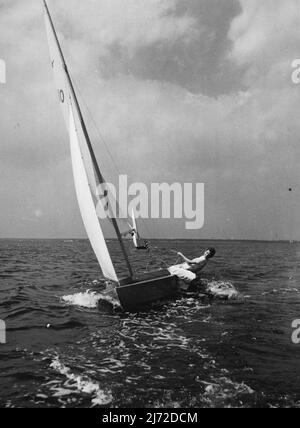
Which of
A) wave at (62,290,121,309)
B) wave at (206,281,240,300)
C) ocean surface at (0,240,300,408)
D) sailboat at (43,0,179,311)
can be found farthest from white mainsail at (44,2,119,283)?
wave at (206,281,240,300)

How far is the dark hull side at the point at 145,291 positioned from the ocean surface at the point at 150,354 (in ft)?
1.05

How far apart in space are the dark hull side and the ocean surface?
322 mm

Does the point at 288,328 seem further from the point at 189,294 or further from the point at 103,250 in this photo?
the point at 103,250

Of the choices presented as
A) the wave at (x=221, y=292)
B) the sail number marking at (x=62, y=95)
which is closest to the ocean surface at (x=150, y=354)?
the wave at (x=221, y=292)

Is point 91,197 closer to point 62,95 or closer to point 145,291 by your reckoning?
point 145,291

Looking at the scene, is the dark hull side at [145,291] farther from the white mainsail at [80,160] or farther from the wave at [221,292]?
the wave at [221,292]

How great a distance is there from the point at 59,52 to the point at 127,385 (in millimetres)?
10307

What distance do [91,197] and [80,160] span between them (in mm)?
1176

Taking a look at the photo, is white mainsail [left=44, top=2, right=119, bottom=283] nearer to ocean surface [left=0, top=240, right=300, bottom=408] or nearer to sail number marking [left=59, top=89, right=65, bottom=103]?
sail number marking [left=59, top=89, right=65, bottom=103]

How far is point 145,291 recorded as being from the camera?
10.6 metres

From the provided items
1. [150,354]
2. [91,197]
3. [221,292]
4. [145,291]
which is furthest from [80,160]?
[221,292]

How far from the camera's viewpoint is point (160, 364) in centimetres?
633

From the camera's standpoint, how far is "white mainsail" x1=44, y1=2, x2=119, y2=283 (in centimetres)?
1027
